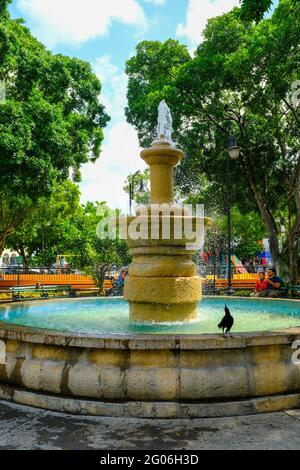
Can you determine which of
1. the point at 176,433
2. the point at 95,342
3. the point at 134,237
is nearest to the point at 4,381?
the point at 95,342

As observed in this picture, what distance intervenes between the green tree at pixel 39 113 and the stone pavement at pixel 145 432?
10.8 metres

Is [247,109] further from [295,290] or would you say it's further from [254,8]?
[254,8]

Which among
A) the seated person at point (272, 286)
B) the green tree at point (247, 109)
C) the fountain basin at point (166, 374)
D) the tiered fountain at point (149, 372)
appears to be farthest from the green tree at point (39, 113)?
the fountain basin at point (166, 374)

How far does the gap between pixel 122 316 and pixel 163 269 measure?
54.8 inches

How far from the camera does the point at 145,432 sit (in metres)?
3.71

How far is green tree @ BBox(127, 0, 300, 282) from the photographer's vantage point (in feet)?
55.0

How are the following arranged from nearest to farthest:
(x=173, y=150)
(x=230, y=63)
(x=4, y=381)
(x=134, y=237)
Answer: (x=4, y=381)
(x=134, y=237)
(x=173, y=150)
(x=230, y=63)

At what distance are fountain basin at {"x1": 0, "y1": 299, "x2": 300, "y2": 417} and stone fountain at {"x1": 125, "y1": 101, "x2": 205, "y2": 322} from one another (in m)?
2.17

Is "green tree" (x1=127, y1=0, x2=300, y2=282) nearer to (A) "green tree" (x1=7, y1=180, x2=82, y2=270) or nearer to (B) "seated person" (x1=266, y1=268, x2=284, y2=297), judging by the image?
(B) "seated person" (x1=266, y1=268, x2=284, y2=297)

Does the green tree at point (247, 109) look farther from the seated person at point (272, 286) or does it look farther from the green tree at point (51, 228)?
the green tree at point (51, 228)

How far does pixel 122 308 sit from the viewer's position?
8812mm

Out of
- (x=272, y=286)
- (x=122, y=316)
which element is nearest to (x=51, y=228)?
(x=272, y=286)
